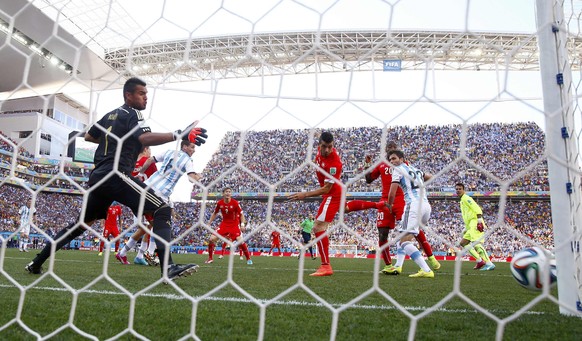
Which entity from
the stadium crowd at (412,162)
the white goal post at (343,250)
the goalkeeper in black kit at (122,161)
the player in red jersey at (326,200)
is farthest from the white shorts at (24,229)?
the white goal post at (343,250)

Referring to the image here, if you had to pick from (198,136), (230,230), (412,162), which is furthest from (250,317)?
(412,162)

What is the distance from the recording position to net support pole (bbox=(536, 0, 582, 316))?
7.61 feet

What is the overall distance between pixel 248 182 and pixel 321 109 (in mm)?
24474

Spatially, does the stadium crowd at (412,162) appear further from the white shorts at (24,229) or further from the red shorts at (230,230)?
the red shorts at (230,230)

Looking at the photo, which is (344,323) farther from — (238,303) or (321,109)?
(321,109)

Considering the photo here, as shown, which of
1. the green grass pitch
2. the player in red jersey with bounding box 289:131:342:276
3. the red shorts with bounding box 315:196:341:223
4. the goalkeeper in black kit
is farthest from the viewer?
the red shorts with bounding box 315:196:341:223

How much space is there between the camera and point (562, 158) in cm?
231

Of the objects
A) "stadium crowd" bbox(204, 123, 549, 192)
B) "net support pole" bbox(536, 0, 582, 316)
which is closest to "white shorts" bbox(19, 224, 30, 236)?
"net support pole" bbox(536, 0, 582, 316)

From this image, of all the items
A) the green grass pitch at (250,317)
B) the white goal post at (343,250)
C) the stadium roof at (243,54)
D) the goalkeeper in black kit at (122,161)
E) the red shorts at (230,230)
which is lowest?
the white goal post at (343,250)

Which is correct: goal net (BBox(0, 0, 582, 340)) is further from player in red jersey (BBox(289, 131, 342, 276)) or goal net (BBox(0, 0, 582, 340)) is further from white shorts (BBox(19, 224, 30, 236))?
player in red jersey (BBox(289, 131, 342, 276))

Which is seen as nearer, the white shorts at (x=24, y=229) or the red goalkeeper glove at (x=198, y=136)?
the white shorts at (x=24, y=229)

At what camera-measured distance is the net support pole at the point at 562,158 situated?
2318mm

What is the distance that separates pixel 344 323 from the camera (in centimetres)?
228

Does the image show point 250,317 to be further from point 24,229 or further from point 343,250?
point 343,250
